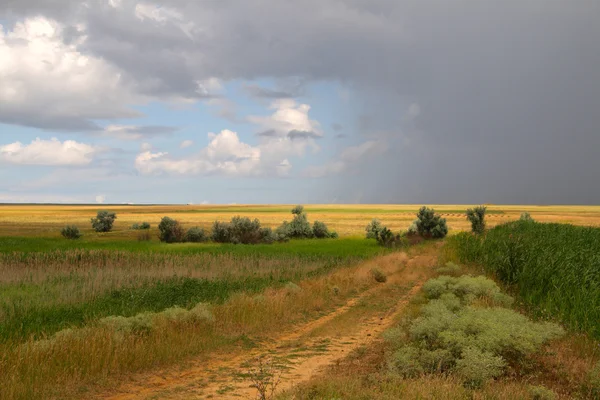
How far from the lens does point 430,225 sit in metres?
55.9

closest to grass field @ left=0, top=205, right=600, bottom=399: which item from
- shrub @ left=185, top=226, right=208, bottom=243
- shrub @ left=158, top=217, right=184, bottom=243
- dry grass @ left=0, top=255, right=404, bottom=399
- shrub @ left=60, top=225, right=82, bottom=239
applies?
dry grass @ left=0, top=255, right=404, bottom=399

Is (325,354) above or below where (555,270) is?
below

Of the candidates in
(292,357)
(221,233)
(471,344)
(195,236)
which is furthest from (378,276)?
(195,236)

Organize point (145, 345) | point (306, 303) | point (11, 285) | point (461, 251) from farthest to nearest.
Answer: point (461, 251) < point (11, 285) < point (306, 303) < point (145, 345)

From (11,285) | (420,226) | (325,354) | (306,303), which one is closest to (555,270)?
(306,303)

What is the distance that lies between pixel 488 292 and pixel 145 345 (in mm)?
10796

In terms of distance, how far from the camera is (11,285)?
2034cm

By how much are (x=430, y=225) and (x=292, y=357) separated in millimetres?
47499

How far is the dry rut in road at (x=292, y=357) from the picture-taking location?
8.88 metres

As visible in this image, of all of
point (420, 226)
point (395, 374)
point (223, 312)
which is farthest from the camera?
point (420, 226)

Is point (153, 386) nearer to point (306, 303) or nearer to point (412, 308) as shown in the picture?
point (306, 303)

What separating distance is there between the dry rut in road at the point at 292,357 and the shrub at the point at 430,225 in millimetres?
37050

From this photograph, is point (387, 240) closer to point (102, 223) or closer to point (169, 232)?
point (169, 232)

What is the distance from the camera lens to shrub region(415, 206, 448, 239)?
55.0 metres
